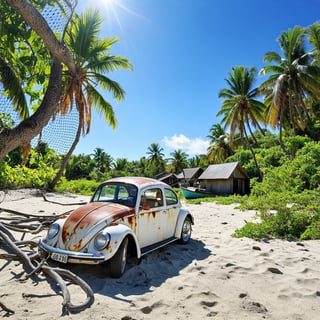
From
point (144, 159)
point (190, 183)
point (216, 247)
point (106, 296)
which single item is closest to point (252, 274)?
point (216, 247)

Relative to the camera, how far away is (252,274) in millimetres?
3680

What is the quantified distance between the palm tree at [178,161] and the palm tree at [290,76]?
27.8m

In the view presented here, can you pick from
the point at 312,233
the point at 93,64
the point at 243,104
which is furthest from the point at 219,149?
the point at 312,233

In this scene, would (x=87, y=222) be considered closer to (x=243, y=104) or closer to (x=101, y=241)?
A: (x=101, y=241)

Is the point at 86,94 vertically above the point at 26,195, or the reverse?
the point at 86,94

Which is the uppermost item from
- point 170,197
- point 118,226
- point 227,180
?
point 227,180

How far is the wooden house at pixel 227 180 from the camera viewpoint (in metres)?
23.3

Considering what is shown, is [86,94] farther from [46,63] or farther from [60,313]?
[60,313]

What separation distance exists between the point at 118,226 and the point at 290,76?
2377cm

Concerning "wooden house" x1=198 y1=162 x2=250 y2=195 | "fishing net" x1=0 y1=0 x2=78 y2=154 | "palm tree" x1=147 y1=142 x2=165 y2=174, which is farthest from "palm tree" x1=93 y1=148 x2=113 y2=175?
"fishing net" x1=0 y1=0 x2=78 y2=154

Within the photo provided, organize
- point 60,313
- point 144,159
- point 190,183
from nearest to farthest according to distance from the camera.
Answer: point 60,313, point 190,183, point 144,159

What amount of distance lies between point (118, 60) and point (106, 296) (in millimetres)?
14128

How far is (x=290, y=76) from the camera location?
2175cm

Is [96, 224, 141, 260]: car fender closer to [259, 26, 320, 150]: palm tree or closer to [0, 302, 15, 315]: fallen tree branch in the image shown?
[0, 302, 15, 315]: fallen tree branch
